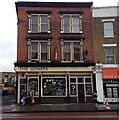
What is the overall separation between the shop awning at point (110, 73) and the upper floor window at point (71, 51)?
3.43 m

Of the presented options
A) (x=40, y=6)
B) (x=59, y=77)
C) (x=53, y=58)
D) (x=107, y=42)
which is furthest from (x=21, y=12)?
(x=107, y=42)

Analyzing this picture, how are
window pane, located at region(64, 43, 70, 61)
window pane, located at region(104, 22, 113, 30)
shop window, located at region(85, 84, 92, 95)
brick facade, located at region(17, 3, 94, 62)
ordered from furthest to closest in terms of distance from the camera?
1. window pane, located at region(104, 22, 113, 30)
2. window pane, located at region(64, 43, 70, 61)
3. brick facade, located at region(17, 3, 94, 62)
4. shop window, located at region(85, 84, 92, 95)

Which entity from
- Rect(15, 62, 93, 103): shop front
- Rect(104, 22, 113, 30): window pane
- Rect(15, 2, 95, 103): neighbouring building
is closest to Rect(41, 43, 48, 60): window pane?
Rect(15, 2, 95, 103): neighbouring building

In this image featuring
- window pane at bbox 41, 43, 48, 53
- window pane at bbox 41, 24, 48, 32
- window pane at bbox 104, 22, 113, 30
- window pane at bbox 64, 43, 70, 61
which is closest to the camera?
window pane at bbox 41, 43, 48, 53

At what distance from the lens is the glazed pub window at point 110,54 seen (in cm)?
2970

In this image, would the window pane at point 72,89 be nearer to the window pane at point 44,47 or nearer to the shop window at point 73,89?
the shop window at point 73,89

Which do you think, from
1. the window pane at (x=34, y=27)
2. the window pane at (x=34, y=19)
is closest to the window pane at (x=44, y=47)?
the window pane at (x=34, y=27)

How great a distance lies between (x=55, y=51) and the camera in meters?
29.3

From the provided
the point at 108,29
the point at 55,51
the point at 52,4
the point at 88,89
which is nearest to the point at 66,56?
the point at 55,51

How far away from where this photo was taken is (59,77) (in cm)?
2917

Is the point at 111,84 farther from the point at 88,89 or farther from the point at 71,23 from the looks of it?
the point at 71,23

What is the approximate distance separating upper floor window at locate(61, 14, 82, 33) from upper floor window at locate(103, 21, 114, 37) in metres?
3.10

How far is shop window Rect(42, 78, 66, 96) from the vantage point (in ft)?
95.2

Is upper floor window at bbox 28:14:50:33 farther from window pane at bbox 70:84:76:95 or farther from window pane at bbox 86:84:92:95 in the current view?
window pane at bbox 86:84:92:95
